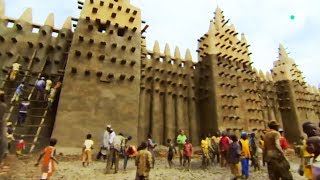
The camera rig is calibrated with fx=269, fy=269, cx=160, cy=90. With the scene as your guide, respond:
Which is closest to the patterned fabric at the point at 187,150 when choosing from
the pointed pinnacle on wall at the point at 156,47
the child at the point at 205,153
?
the child at the point at 205,153

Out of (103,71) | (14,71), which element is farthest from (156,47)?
(14,71)

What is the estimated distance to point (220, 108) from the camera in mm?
17750

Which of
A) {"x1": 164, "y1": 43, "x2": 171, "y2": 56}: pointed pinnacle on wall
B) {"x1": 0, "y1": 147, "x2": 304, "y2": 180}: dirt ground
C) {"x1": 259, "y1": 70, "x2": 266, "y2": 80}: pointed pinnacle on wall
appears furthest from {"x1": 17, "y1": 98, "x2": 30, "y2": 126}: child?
{"x1": 259, "y1": 70, "x2": 266, "y2": 80}: pointed pinnacle on wall

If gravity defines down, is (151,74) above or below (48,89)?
above

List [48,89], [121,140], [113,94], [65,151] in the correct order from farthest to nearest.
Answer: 1. [113,94]
2. [48,89]
3. [65,151]
4. [121,140]

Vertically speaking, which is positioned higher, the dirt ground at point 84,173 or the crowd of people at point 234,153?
the crowd of people at point 234,153

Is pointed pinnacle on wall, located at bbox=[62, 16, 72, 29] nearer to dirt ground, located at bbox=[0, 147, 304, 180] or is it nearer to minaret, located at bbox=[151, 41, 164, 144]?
minaret, located at bbox=[151, 41, 164, 144]

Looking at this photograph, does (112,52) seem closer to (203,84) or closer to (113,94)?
(113,94)

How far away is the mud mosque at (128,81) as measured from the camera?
43.6 feet

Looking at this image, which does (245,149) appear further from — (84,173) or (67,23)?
(67,23)

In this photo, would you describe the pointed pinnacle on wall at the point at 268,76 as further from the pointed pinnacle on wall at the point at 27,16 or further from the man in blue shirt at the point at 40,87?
the pointed pinnacle on wall at the point at 27,16

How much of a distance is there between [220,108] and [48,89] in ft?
34.7

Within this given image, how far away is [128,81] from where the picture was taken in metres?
14.9

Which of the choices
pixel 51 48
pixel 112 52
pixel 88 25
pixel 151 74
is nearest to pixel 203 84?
pixel 151 74
